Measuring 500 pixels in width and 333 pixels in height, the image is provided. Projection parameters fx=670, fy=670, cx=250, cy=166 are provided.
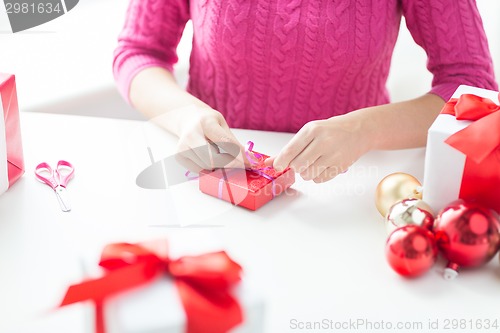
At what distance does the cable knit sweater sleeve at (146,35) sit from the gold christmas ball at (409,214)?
527mm

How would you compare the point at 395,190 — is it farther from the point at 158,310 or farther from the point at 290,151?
the point at 158,310

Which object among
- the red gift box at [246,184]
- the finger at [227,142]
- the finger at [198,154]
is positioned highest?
the finger at [227,142]

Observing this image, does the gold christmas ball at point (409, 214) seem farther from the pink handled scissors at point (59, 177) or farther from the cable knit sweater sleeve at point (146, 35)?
the cable knit sweater sleeve at point (146, 35)

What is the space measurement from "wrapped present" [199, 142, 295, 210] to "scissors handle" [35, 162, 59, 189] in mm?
196

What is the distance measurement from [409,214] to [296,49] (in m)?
0.38

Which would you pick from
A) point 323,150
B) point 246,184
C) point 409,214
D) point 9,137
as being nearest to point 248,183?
point 246,184

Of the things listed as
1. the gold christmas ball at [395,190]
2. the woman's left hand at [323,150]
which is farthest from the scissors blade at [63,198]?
the gold christmas ball at [395,190]

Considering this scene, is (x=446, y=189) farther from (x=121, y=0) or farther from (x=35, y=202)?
(x=121, y=0)

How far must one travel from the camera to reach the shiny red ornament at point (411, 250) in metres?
0.68

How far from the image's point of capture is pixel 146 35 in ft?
3.67

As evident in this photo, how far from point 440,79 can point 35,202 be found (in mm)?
611

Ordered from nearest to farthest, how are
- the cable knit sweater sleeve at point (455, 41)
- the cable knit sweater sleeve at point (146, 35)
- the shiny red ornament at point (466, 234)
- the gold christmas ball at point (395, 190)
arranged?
the shiny red ornament at point (466, 234) → the gold christmas ball at point (395, 190) → the cable knit sweater sleeve at point (455, 41) → the cable knit sweater sleeve at point (146, 35)

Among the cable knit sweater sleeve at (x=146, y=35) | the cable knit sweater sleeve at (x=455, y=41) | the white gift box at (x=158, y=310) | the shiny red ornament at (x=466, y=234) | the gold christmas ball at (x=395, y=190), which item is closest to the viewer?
the white gift box at (x=158, y=310)

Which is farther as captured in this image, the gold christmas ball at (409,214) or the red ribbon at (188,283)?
the gold christmas ball at (409,214)
